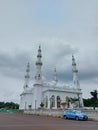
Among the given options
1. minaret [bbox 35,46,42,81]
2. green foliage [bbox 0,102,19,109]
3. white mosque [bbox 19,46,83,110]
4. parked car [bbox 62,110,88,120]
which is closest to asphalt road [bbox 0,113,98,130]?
parked car [bbox 62,110,88,120]

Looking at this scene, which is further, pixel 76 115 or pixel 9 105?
pixel 9 105

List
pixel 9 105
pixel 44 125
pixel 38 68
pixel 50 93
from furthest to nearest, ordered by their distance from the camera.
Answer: pixel 9 105
pixel 38 68
pixel 50 93
pixel 44 125

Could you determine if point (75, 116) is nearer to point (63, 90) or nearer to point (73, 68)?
point (63, 90)

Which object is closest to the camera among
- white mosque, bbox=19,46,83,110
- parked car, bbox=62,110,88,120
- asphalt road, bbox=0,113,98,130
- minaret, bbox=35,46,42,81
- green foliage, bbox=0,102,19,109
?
asphalt road, bbox=0,113,98,130

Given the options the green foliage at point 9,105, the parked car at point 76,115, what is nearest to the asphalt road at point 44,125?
the parked car at point 76,115

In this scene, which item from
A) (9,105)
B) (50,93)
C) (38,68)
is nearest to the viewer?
(50,93)

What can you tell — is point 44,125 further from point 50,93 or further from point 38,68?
point 38,68

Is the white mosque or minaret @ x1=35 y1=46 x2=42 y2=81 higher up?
minaret @ x1=35 y1=46 x2=42 y2=81

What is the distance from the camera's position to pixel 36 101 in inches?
2601

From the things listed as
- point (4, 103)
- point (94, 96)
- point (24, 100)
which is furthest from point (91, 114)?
point (4, 103)

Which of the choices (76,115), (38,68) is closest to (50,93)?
(38,68)

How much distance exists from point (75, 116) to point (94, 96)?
1861cm

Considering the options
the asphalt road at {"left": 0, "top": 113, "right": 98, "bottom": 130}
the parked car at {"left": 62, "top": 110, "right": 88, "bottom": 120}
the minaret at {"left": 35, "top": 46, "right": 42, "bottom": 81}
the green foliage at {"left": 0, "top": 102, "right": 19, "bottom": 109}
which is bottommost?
the asphalt road at {"left": 0, "top": 113, "right": 98, "bottom": 130}

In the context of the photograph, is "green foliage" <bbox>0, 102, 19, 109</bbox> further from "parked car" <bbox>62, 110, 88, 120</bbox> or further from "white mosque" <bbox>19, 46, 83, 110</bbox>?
"parked car" <bbox>62, 110, 88, 120</bbox>
